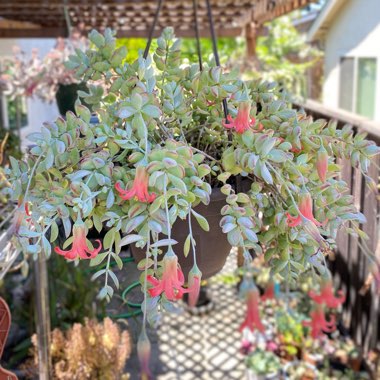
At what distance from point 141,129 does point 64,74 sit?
1376mm

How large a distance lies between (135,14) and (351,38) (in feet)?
8.30

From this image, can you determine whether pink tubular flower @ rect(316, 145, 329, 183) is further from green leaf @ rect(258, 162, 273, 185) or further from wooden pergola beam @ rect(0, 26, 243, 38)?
wooden pergola beam @ rect(0, 26, 243, 38)

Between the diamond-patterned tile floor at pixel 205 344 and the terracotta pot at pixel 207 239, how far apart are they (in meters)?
1.88

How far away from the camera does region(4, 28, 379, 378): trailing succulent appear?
608 millimetres

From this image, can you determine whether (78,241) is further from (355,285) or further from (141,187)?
(355,285)

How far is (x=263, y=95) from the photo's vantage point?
889 millimetres

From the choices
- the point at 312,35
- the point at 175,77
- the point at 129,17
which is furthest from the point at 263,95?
the point at 312,35

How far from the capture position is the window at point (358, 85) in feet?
14.5

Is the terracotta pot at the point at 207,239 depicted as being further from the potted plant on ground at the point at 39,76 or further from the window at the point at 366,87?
the window at the point at 366,87

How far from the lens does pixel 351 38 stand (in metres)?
4.91

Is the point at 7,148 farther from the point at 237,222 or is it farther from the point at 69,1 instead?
the point at 237,222

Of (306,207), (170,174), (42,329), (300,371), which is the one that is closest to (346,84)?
(300,371)

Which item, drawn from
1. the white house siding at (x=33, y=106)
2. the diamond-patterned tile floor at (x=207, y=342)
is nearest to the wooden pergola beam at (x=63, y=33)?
the white house siding at (x=33, y=106)

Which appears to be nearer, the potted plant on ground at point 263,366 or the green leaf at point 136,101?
the green leaf at point 136,101
